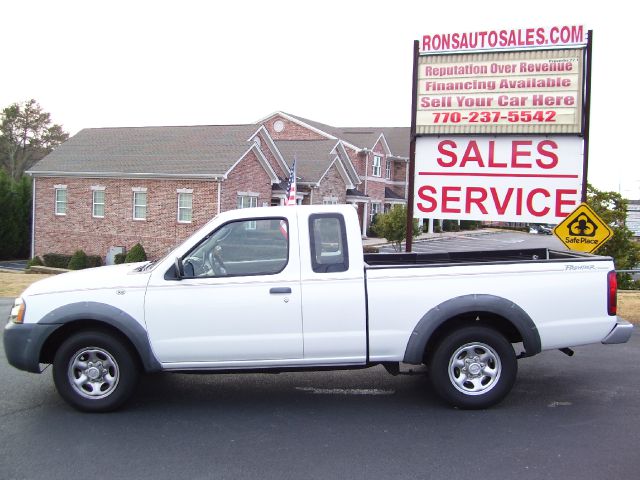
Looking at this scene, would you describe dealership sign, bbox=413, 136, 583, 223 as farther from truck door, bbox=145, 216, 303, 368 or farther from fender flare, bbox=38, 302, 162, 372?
fender flare, bbox=38, 302, 162, 372

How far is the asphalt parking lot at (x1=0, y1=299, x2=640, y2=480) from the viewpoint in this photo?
4.63m

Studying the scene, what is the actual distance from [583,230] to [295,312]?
6873 millimetres

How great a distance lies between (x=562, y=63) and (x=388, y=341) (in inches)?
321

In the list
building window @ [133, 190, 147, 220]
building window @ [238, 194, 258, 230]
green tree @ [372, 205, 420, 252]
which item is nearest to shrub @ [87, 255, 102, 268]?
building window @ [133, 190, 147, 220]

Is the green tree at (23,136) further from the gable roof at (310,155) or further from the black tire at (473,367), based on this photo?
the black tire at (473,367)

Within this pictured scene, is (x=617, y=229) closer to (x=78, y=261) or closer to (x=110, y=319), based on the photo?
(x=110, y=319)

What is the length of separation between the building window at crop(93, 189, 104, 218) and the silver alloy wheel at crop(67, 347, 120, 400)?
92.0ft

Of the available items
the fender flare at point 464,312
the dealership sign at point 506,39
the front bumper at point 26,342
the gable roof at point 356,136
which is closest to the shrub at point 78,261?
the gable roof at point 356,136

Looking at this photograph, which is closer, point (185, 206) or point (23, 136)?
point (185, 206)

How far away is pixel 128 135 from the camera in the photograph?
118 ft

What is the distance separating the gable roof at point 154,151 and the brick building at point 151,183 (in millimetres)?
50

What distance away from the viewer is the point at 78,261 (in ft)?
103

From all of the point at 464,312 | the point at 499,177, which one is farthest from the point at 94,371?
the point at 499,177

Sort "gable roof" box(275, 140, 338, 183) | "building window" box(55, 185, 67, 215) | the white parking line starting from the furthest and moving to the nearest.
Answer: "gable roof" box(275, 140, 338, 183) → "building window" box(55, 185, 67, 215) → the white parking line
